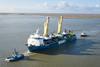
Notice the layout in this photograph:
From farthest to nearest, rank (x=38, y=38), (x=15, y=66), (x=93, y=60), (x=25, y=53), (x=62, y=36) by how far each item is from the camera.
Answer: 1. (x=62, y=36)
2. (x=38, y=38)
3. (x=25, y=53)
4. (x=93, y=60)
5. (x=15, y=66)

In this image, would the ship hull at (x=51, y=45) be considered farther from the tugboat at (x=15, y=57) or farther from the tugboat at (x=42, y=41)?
the tugboat at (x=15, y=57)

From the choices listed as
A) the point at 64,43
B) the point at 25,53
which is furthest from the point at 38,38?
the point at 64,43

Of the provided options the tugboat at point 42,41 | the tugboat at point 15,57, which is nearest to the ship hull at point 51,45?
the tugboat at point 42,41

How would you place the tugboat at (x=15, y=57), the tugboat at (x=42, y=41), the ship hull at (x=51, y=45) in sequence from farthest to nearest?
the tugboat at (x=42, y=41)
the ship hull at (x=51, y=45)
the tugboat at (x=15, y=57)

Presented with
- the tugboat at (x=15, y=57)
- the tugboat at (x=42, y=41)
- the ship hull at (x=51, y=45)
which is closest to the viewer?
the tugboat at (x=15, y=57)

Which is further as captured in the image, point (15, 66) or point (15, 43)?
point (15, 43)

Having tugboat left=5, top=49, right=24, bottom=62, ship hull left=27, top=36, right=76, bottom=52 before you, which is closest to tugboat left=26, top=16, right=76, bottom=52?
ship hull left=27, top=36, right=76, bottom=52

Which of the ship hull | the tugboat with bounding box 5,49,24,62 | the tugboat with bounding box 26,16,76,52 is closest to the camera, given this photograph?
the tugboat with bounding box 5,49,24,62

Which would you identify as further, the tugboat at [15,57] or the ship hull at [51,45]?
the ship hull at [51,45]

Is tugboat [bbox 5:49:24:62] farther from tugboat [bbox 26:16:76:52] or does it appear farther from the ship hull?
tugboat [bbox 26:16:76:52]

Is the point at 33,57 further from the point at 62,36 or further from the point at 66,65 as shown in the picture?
the point at 62,36

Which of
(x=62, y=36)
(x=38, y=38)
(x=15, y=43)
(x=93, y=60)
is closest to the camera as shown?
(x=93, y=60)
